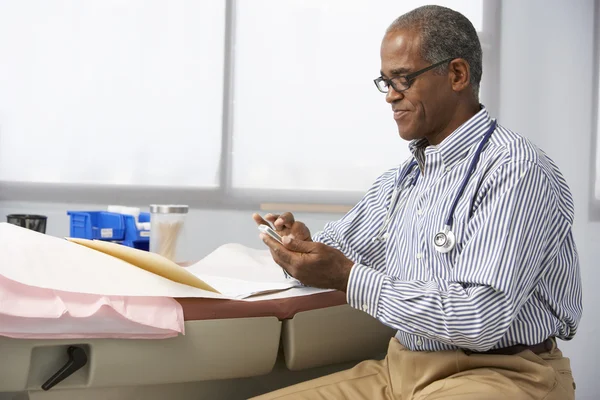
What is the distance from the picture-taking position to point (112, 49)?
343cm

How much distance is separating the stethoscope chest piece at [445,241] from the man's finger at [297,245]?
0.23m

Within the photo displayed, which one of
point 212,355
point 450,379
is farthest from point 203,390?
point 450,379

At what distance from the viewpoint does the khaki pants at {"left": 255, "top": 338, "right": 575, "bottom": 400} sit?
1.20 m

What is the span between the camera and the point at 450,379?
1.24 meters

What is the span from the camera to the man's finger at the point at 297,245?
51.1 inches

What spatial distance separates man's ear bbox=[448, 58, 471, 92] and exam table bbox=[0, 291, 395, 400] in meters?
0.54

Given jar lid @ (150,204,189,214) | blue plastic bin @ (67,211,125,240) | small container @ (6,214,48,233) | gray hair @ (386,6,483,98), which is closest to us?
gray hair @ (386,6,483,98)

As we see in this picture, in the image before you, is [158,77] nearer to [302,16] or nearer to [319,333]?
[302,16]

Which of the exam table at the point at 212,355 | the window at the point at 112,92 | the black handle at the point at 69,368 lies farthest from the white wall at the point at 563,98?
the black handle at the point at 69,368

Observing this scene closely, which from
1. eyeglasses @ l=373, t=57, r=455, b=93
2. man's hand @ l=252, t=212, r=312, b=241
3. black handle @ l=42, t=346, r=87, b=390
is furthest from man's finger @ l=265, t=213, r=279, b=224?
black handle @ l=42, t=346, r=87, b=390

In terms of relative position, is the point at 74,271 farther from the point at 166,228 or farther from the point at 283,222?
the point at 166,228

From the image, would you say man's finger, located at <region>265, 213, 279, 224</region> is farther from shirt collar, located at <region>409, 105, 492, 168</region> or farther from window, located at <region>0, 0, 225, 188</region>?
window, located at <region>0, 0, 225, 188</region>

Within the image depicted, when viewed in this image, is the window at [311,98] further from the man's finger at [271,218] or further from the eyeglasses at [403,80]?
the eyeglasses at [403,80]

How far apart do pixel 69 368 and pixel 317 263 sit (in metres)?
0.50
